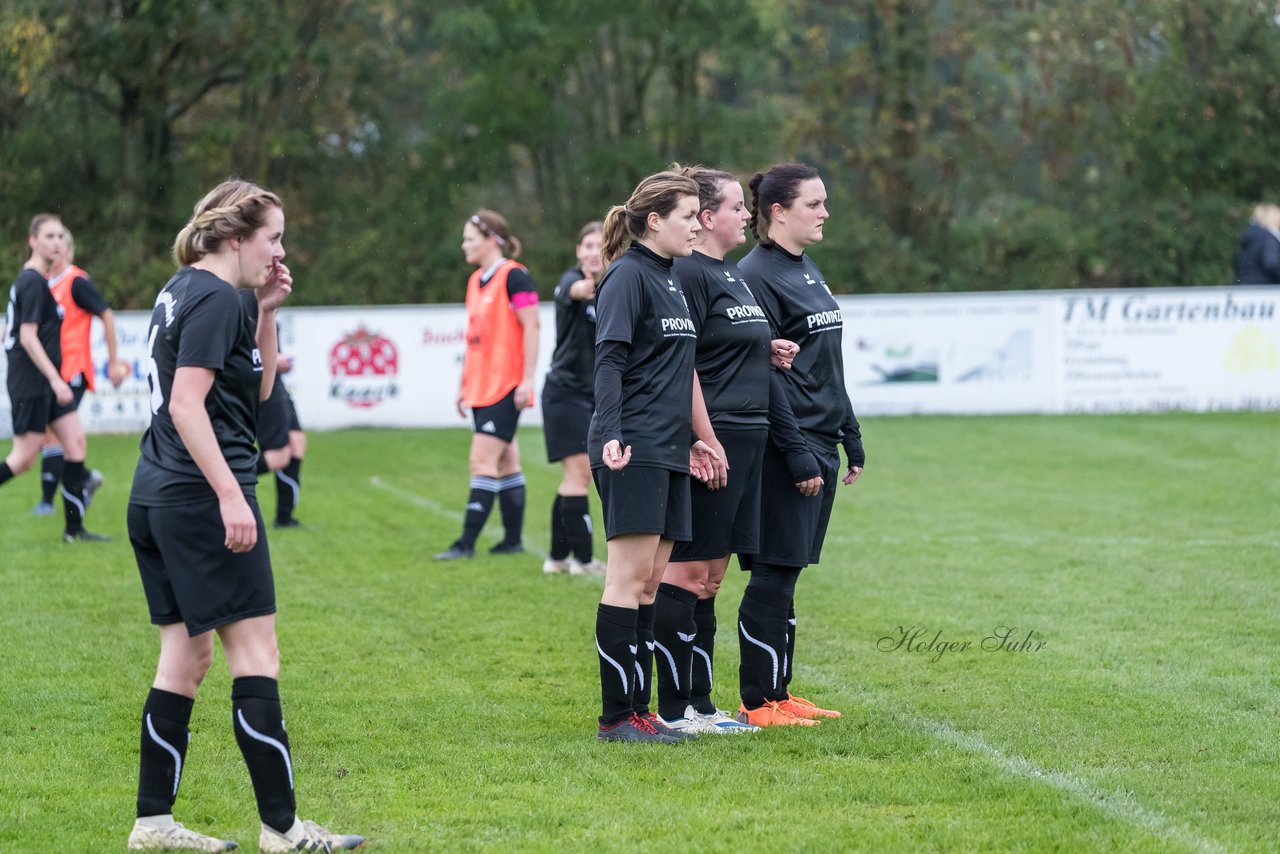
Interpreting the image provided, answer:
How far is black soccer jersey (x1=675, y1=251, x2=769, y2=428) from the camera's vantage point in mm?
5527

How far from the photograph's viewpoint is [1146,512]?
11.5m

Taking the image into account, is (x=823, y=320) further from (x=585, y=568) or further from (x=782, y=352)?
(x=585, y=568)

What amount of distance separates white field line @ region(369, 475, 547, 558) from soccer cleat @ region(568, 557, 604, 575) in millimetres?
696

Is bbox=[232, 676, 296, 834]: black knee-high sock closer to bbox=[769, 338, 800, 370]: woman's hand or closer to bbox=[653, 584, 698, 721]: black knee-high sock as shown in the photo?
bbox=[653, 584, 698, 721]: black knee-high sock

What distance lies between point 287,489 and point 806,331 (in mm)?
6590

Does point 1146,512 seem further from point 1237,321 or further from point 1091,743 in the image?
point 1237,321

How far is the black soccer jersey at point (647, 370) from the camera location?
17.4 feet

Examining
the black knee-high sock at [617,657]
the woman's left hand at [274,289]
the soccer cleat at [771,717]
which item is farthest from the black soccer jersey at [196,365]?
the soccer cleat at [771,717]

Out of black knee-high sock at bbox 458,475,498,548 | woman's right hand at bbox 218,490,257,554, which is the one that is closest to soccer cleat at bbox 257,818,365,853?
woman's right hand at bbox 218,490,257,554

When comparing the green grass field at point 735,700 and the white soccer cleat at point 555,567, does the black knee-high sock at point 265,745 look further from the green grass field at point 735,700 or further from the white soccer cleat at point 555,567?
the white soccer cleat at point 555,567

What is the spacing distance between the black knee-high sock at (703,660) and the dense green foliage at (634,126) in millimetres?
20937

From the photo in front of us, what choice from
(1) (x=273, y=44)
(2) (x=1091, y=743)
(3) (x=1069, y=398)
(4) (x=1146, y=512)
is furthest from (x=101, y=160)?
(2) (x=1091, y=743)

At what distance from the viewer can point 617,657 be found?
5434 millimetres

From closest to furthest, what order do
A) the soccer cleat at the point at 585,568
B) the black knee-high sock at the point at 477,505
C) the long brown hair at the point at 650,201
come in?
the long brown hair at the point at 650,201, the soccer cleat at the point at 585,568, the black knee-high sock at the point at 477,505
